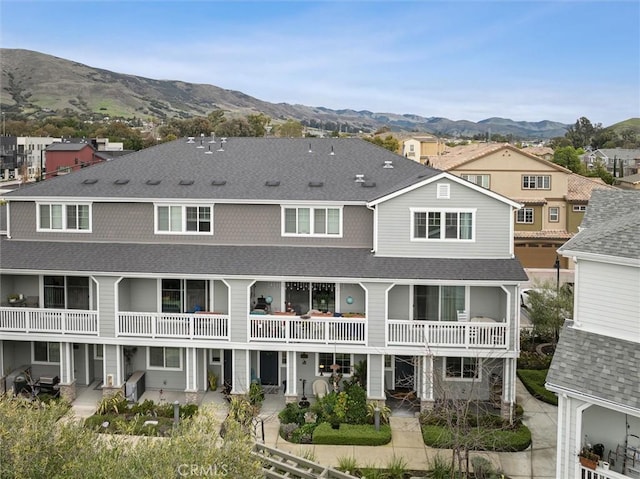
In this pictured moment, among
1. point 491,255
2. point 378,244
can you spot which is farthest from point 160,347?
point 491,255

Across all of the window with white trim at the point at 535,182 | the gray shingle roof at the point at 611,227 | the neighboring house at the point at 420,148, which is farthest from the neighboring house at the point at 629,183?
the gray shingle roof at the point at 611,227

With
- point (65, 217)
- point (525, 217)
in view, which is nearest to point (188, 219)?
point (65, 217)

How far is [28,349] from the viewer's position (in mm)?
23906

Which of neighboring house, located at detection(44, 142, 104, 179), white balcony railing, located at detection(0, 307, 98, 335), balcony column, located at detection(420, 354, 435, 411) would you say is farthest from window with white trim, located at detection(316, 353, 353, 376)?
neighboring house, located at detection(44, 142, 104, 179)

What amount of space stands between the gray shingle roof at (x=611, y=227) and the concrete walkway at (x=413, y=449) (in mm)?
6747

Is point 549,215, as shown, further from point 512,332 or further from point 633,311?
point 633,311

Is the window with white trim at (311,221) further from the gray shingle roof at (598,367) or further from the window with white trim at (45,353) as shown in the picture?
the gray shingle roof at (598,367)

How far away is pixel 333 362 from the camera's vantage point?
75.0ft

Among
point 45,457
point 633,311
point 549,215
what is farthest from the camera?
point 549,215

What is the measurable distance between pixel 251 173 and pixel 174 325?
7.30 meters

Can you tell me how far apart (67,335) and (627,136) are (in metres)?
156

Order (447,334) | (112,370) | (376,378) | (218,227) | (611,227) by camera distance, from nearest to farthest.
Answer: (611,227) → (447,334) → (376,378) → (112,370) → (218,227)

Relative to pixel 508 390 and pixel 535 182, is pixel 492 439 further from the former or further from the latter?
pixel 535 182

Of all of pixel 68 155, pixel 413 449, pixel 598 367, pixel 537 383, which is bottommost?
pixel 413 449
